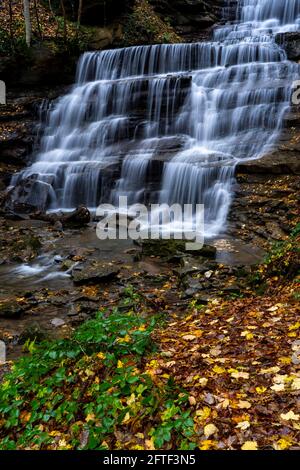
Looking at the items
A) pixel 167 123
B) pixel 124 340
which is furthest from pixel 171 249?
pixel 167 123

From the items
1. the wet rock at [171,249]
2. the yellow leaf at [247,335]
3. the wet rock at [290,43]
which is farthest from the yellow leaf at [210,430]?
the wet rock at [290,43]

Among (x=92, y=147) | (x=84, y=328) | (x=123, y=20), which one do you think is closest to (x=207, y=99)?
(x=92, y=147)

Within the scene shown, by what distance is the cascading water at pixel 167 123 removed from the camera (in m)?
13.9

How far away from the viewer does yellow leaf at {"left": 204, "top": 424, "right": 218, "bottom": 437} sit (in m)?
3.10

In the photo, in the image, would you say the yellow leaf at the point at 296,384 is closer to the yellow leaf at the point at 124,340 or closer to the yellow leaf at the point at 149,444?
the yellow leaf at the point at 149,444

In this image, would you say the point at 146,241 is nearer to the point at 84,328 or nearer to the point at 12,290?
the point at 12,290

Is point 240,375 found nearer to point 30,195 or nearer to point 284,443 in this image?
point 284,443

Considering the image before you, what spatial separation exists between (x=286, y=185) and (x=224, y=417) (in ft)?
32.1

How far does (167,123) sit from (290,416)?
49.1ft

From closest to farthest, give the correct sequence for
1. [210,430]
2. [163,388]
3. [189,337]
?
[210,430] < [163,388] < [189,337]

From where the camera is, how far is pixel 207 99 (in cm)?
1636

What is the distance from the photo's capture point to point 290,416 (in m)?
3.14

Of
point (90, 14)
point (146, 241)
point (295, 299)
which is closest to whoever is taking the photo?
point (295, 299)

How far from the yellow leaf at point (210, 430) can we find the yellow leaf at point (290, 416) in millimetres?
535
